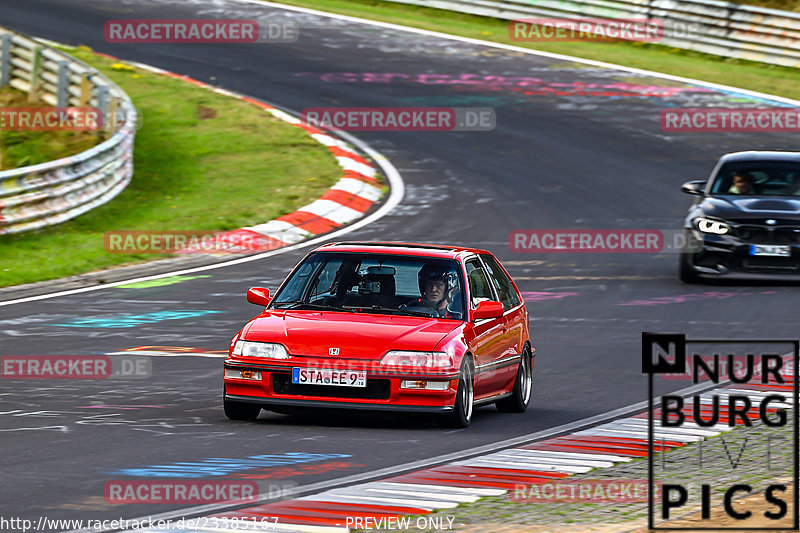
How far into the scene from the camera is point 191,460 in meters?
8.41

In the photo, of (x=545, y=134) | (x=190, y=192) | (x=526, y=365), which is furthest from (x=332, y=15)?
(x=526, y=365)

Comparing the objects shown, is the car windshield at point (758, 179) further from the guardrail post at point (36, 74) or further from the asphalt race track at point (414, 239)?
the guardrail post at point (36, 74)

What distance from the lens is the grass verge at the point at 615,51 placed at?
111 ft

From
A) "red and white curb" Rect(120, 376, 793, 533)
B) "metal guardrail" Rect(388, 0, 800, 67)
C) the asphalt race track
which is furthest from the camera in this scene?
"metal guardrail" Rect(388, 0, 800, 67)

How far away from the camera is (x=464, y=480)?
8039 millimetres

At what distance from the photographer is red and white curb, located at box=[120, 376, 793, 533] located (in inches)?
273

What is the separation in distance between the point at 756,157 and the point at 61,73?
46.7 ft

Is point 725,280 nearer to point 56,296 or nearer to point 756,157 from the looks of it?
point 756,157

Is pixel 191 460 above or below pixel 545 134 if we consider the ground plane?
above
